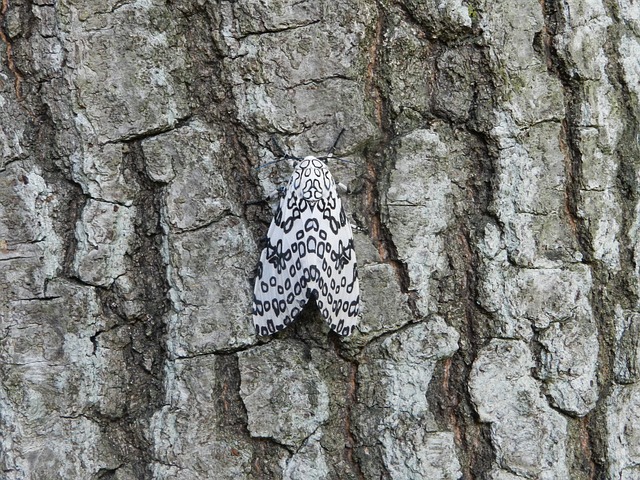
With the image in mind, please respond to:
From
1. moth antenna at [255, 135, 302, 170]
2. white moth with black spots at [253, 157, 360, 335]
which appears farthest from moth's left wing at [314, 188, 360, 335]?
moth antenna at [255, 135, 302, 170]

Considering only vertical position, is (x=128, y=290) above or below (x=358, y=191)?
below

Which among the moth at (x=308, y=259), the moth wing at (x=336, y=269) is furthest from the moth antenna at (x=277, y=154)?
the moth wing at (x=336, y=269)

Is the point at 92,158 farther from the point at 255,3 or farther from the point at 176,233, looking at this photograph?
the point at 255,3

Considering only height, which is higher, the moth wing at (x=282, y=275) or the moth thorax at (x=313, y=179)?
the moth thorax at (x=313, y=179)

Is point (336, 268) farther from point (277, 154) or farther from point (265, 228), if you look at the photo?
point (277, 154)

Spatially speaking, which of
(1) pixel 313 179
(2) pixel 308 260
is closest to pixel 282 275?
(2) pixel 308 260

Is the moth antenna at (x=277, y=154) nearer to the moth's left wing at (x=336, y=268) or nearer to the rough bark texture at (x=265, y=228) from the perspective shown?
the rough bark texture at (x=265, y=228)

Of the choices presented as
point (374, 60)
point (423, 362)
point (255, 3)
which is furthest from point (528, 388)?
point (255, 3)
